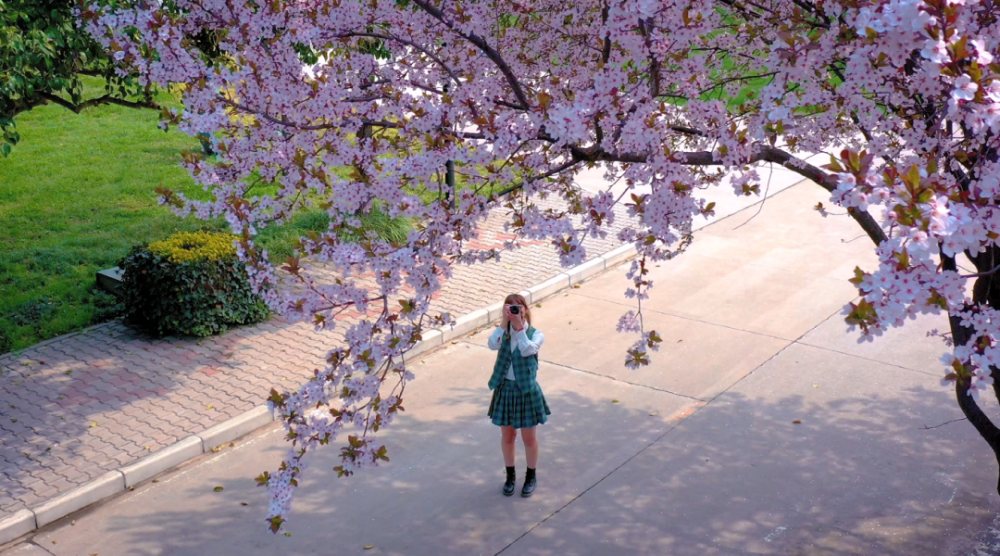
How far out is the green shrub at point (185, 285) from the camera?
→ 8539 mm

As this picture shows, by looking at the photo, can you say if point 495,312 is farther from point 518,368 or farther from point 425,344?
point 518,368

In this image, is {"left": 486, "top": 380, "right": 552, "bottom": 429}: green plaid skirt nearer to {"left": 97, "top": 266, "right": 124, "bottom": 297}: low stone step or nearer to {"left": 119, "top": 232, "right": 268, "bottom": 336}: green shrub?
{"left": 119, "top": 232, "right": 268, "bottom": 336}: green shrub

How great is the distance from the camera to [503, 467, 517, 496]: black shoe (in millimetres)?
6512

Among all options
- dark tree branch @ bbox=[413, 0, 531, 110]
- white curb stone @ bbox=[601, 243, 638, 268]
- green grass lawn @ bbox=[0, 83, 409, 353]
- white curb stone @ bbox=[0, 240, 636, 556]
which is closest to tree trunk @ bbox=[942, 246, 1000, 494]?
dark tree branch @ bbox=[413, 0, 531, 110]

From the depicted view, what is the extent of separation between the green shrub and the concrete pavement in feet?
6.27

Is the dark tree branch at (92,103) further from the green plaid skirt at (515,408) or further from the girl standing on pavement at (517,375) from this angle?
the green plaid skirt at (515,408)

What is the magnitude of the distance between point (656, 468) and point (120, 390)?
4530mm

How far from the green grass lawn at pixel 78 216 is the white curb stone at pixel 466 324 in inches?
89.7

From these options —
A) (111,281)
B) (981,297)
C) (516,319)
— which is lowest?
Answer: (111,281)

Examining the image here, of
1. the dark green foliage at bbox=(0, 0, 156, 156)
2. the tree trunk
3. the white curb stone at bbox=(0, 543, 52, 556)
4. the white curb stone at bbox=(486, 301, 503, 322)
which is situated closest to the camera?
the tree trunk

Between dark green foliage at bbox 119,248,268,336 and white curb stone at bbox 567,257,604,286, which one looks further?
white curb stone at bbox 567,257,604,286

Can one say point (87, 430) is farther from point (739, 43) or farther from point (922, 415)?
point (922, 415)

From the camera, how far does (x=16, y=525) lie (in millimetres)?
5934

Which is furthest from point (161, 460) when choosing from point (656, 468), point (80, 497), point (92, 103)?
point (92, 103)
